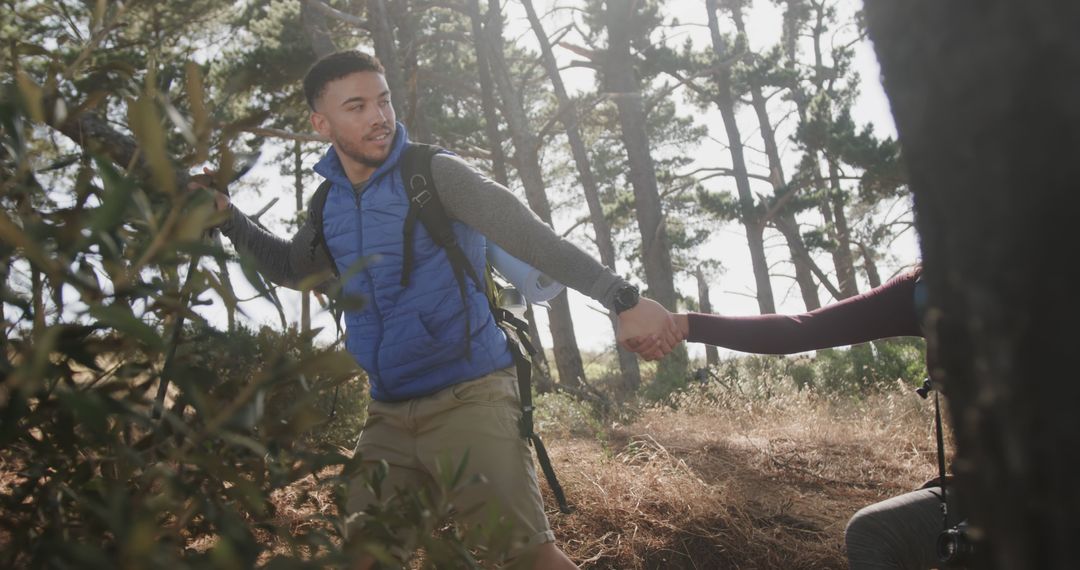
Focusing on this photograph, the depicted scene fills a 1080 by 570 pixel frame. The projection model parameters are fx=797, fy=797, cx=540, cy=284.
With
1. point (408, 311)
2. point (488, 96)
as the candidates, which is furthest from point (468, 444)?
point (488, 96)

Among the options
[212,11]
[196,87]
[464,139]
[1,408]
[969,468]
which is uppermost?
[212,11]

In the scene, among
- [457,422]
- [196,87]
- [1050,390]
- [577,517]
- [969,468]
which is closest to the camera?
[1050,390]

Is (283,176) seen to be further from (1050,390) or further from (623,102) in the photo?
(1050,390)

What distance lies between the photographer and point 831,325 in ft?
8.18

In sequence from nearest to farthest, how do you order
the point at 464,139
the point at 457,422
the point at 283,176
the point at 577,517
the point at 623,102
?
1. the point at 457,422
2. the point at 577,517
3. the point at 623,102
4. the point at 464,139
5. the point at 283,176

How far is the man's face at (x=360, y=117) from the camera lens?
279 centimetres

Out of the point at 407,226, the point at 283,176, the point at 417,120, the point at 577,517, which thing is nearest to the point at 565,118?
the point at 417,120

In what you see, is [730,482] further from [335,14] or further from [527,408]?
[335,14]

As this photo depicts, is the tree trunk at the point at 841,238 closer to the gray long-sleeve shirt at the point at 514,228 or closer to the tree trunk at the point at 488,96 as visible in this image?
the tree trunk at the point at 488,96

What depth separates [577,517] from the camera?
4.13m

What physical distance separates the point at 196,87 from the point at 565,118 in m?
14.1

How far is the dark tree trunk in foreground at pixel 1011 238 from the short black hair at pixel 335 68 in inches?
98.2

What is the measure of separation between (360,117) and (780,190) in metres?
13.7

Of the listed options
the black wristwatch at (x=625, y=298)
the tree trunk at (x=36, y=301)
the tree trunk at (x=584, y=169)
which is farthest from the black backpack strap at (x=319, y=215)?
the tree trunk at (x=584, y=169)
